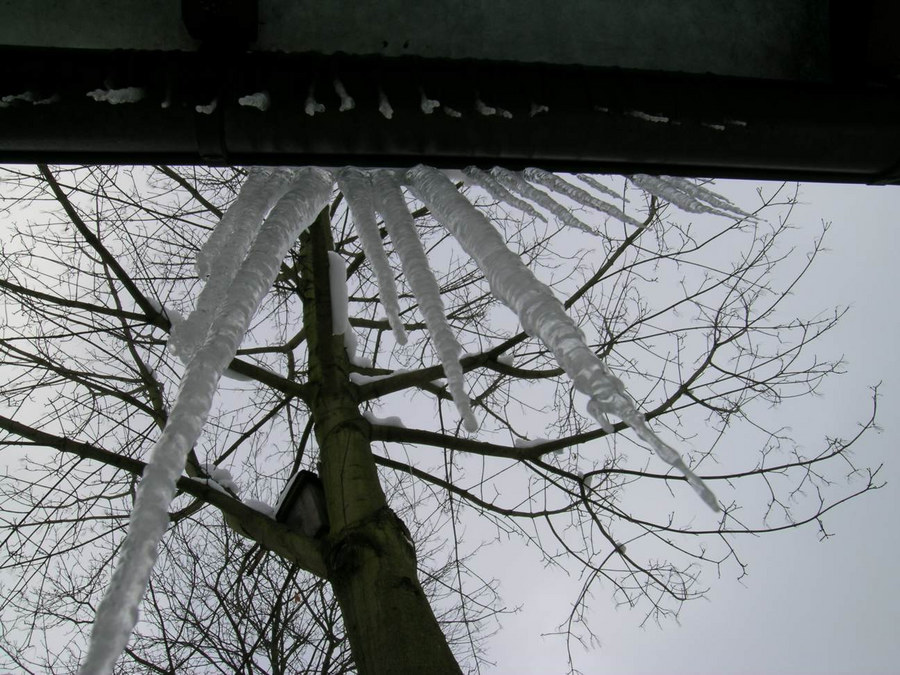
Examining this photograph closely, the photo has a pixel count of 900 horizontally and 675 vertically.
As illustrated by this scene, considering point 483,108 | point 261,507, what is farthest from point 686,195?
point 261,507

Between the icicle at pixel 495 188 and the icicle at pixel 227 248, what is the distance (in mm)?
479

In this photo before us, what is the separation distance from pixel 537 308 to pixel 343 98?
0.67 meters

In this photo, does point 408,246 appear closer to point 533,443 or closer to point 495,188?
point 495,188

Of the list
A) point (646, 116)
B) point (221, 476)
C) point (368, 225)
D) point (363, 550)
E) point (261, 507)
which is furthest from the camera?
point (221, 476)

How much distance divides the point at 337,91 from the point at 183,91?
0.35m

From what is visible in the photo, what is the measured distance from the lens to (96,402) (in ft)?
13.1

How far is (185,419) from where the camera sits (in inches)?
45.8

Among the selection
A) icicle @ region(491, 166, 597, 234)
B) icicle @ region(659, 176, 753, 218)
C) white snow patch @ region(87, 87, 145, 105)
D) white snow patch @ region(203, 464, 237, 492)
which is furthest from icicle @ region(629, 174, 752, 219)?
white snow patch @ region(203, 464, 237, 492)

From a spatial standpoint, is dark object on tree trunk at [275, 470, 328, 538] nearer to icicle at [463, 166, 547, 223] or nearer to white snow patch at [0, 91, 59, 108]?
icicle at [463, 166, 547, 223]

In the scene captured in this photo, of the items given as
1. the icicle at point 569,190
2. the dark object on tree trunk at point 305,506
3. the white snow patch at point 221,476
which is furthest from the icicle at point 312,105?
the white snow patch at point 221,476

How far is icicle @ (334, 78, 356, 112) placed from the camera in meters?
1.40

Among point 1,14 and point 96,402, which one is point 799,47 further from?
point 96,402

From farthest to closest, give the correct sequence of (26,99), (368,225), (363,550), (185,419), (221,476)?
(221,476) < (363,550) < (368,225) < (26,99) < (185,419)

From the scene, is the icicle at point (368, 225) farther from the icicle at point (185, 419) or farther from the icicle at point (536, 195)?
the icicle at point (536, 195)
